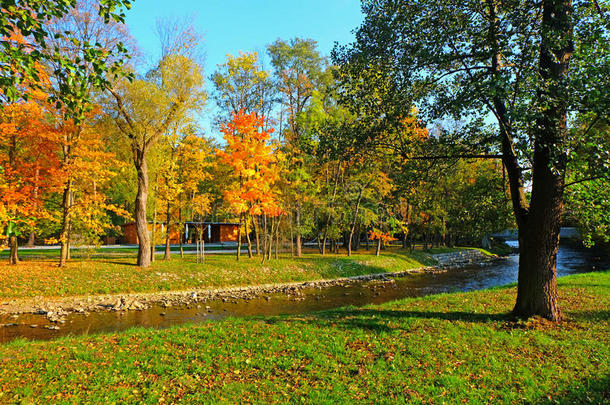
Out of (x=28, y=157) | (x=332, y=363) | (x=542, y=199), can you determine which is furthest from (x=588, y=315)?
(x=28, y=157)

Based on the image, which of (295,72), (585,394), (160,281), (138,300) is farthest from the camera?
(295,72)

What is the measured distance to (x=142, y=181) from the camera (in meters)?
19.2

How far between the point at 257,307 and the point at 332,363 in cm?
877

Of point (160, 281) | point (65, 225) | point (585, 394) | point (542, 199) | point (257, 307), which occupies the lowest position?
point (257, 307)

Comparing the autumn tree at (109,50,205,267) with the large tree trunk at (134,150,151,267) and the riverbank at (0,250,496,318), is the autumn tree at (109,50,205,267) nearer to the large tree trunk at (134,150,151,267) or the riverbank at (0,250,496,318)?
the large tree trunk at (134,150,151,267)

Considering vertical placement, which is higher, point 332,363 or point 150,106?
point 150,106

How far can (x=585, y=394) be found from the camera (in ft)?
17.2

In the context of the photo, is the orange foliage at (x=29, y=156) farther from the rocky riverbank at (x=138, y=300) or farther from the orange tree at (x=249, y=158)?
the orange tree at (x=249, y=158)

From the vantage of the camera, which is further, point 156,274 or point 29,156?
point 156,274

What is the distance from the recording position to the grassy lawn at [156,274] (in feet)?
48.4

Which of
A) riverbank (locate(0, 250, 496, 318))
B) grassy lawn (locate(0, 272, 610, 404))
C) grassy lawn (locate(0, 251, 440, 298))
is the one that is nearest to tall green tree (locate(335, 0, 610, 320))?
grassy lawn (locate(0, 272, 610, 404))

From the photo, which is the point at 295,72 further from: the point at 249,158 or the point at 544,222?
the point at 544,222

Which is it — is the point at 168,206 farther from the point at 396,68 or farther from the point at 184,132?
the point at 396,68

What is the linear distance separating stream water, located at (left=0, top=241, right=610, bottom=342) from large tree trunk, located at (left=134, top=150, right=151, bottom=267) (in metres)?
5.79
